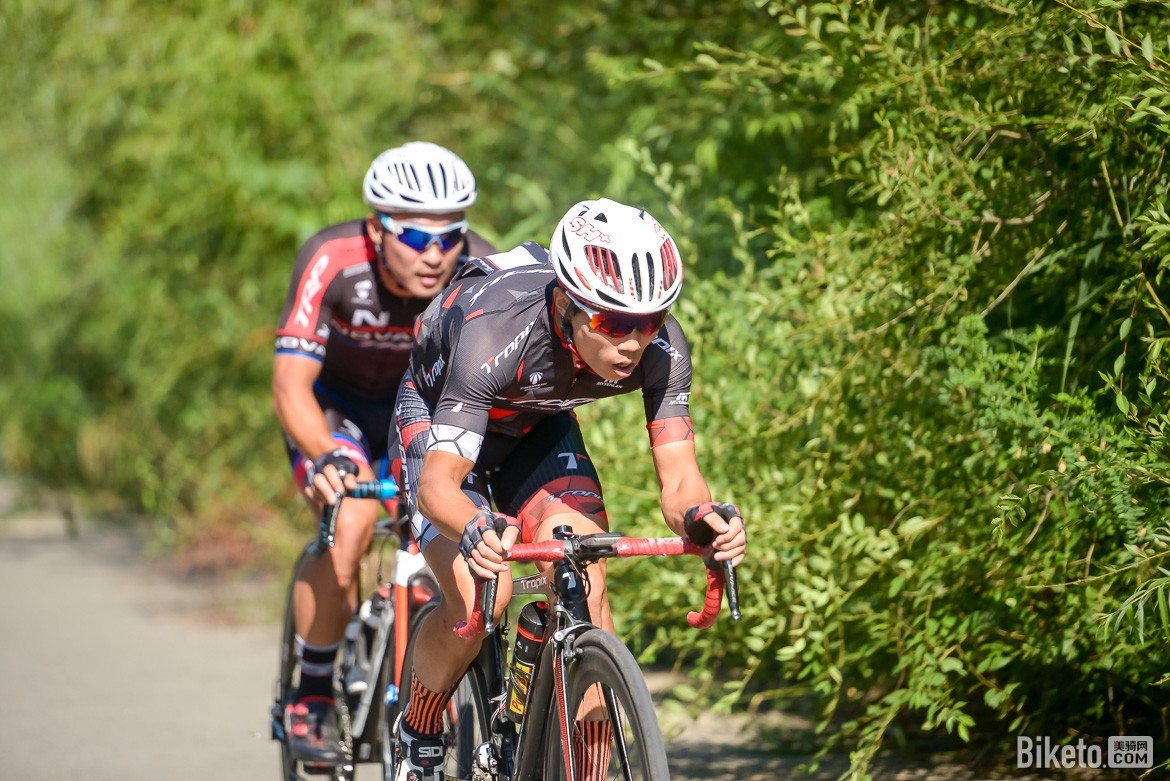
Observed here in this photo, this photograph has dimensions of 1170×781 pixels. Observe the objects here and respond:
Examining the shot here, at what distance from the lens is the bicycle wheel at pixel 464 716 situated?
3971 mm

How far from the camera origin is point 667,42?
6730 mm

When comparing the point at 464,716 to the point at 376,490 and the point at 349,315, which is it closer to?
the point at 376,490

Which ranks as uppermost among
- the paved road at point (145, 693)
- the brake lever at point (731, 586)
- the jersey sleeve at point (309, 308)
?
the jersey sleeve at point (309, 308)

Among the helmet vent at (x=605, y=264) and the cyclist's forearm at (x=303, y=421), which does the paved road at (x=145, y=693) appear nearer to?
the cyclist's forearm at (x=303, y=421)

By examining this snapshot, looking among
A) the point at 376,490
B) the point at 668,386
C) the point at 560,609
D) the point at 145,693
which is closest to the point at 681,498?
the point at 668,386

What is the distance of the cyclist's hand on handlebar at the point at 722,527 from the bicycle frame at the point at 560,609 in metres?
0.04

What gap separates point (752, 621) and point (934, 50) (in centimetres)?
221

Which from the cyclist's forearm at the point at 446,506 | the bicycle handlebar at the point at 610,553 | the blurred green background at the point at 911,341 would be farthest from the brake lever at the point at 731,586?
the blurred green background at the point at 911,341

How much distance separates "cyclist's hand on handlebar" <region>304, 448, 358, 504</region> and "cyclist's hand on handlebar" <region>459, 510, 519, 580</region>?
4.14ft

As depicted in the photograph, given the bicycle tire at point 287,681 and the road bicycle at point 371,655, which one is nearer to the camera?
the road bicycle at point 371,655

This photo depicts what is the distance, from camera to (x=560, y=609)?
3.47 meters

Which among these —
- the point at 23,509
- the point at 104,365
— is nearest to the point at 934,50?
the point at 104,365

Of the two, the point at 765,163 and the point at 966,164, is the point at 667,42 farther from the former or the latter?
the point at 966,164

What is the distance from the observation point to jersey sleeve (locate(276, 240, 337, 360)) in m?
4.94
